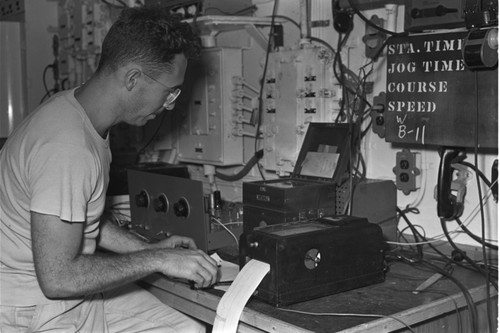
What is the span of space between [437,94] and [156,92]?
944 millimetres

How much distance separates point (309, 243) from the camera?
1.76 meters

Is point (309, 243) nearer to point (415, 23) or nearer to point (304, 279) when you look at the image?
point (304, 279)

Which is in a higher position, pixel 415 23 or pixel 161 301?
pixel 415 23

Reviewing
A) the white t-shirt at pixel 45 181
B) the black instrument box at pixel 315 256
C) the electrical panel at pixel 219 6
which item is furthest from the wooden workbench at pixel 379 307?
the electrical panel at pixel 219 6

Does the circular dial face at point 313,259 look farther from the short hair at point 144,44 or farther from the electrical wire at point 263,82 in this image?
the electrical wire at point 263,82

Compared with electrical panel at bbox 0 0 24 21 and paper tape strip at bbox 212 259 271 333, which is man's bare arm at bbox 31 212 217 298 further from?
electrical panel at bbox 0 0 24 21

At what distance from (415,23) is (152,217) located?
1262mm

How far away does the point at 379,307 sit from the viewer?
1.72 m

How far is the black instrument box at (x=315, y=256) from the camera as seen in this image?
5.68 ft

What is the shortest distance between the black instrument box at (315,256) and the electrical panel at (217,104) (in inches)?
44.9

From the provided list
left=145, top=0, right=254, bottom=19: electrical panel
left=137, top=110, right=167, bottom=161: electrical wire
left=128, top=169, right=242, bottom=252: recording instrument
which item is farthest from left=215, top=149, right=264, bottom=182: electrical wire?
left=145, top=0, right=254, bottom=19: electrical panel

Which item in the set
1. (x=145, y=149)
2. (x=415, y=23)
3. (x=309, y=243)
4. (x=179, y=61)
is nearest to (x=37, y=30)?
(x=145, y=149)

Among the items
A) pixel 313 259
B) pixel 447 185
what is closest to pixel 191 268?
pixel 313 259

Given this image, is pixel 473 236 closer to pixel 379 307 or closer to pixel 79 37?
pixel 379 307
